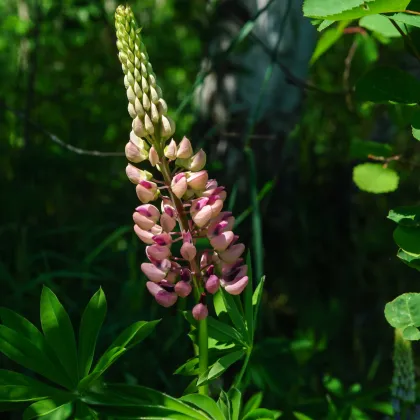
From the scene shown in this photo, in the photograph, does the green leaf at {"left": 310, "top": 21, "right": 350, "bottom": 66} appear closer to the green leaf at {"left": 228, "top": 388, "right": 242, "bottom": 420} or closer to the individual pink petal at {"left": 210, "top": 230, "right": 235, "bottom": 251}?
the individual pink petal at {"left": 210, "top": 230, "right": 235, "bottom": 251}

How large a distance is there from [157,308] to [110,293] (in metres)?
0.23

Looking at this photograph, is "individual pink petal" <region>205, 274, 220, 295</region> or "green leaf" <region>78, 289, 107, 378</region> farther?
"green leaf" <region>78, 289, 107, 378</region>

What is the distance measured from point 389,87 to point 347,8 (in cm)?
27

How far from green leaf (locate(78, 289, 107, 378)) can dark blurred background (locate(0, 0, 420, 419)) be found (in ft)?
1.97

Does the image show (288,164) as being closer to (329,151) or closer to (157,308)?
(329,151)

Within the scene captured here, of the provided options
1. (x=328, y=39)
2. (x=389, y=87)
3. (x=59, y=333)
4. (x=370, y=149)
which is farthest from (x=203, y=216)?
(x=328, y=39)

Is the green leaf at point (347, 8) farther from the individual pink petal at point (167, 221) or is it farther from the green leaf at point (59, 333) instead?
the green leaf at point (59, 333)

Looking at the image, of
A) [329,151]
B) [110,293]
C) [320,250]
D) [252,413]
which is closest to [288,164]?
[320,250]

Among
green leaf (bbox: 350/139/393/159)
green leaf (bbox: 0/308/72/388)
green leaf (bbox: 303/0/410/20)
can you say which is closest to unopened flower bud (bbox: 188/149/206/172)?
green leaf (bbox: 303/0/410/20)

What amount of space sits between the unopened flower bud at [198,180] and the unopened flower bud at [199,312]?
195 millimetres

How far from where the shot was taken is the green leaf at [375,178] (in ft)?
5.81

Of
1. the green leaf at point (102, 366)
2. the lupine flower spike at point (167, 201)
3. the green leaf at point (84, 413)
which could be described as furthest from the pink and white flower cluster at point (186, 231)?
the green leaf at point (84, 413)

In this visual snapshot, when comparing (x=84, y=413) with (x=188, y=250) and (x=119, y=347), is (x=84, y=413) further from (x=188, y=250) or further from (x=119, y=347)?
(x=188, y=250)

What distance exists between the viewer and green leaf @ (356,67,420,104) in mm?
1485
